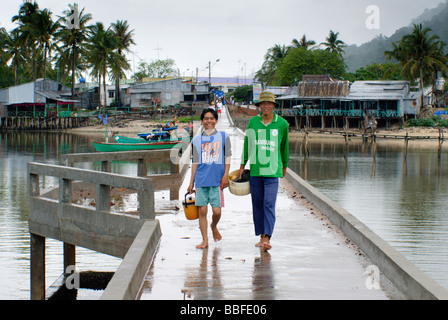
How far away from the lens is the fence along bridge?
5.74 m

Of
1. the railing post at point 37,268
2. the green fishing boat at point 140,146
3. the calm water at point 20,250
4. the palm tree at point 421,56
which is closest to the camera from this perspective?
the railing post at point 37,268

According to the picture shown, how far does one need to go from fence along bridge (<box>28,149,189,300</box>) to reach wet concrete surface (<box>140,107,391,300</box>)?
0.29 m

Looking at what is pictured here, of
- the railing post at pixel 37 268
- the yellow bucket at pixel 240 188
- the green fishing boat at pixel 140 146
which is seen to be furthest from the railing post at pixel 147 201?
the green fishing boat at pixel 140 146

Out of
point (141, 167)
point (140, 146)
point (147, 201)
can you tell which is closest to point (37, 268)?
point (147, 201)

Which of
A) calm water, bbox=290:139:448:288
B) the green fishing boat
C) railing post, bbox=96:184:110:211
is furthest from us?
the green fishing boat

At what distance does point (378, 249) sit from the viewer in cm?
653

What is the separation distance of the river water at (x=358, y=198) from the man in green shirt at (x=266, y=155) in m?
4.67

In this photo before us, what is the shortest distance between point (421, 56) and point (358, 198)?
159 feet

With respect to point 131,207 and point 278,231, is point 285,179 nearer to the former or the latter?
point 131,207

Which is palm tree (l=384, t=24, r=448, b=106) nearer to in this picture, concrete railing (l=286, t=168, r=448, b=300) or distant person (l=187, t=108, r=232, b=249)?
concrete railing (l=286, t=168, r=448, b=300)

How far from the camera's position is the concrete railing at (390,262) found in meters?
5.14

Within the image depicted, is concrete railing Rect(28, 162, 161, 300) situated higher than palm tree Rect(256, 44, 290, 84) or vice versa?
palm tree Rect(256, 44, 290, 84)

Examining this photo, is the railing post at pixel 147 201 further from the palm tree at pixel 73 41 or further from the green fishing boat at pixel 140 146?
the palm tree at pixel 73 41

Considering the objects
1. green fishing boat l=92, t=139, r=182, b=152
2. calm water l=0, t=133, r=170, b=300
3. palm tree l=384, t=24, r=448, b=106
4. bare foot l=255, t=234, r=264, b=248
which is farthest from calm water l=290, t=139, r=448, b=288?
palm tree l=384, t=24, r=448, b=106
